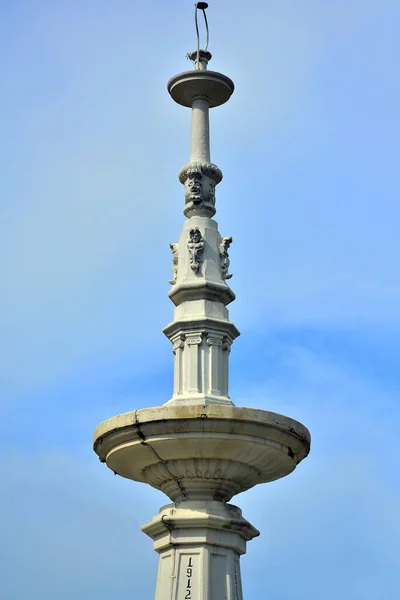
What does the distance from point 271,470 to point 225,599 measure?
2544 millimetres

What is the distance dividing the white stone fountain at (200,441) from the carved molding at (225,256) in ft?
0.06

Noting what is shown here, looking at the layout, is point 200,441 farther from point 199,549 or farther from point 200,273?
point 200,273

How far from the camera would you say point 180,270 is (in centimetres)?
2544

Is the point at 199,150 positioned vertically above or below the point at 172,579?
above

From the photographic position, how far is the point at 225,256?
25453 mm

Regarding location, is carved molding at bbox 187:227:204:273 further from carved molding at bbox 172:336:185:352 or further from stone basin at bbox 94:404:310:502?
stone basin at bbox 94:404:310:502

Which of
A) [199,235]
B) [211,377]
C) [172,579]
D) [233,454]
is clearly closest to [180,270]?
[199,235]

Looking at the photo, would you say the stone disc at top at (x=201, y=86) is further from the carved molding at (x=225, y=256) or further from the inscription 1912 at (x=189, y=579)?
the inscription 1912 at (x=189, y=579)

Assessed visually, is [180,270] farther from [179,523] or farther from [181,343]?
[179,523]

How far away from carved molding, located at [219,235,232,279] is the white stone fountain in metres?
0.02

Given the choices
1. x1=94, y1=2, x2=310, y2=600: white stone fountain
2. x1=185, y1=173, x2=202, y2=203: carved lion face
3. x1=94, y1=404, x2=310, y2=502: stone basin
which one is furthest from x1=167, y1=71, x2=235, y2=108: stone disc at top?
x1=94, y1=404, x2=310, y2=502: stone basin

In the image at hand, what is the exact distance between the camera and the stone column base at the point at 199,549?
75.3 feet

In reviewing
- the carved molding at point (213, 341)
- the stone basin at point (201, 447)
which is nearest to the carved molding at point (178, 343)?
the carved molding at point (213, 341)

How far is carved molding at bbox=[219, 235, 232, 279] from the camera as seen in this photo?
1000 inches
